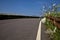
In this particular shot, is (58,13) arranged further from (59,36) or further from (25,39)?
(59,36)

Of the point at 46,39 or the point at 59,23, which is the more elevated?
the point at 59,23

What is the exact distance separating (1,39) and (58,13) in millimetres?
5260

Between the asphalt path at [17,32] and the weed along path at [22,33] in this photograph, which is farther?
the asphalt path at [17,32]

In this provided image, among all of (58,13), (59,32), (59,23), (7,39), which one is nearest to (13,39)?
(7,39)

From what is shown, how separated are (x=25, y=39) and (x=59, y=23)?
3.49 m

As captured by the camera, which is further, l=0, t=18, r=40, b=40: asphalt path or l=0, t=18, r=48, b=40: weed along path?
l=0, t=18, r=40, b=40: asphalt path

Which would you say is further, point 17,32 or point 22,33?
point 17,32

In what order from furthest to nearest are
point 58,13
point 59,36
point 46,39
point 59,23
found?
1. point 58,13
2. point 46,39
3. point 59,36
4. point 59,23

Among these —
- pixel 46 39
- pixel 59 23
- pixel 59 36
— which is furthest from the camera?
pixel 46 39

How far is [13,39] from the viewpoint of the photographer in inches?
456

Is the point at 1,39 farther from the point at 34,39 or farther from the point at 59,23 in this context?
the point at 59,23

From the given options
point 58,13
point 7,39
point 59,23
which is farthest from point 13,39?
point 58,13

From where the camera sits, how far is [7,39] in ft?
37.7

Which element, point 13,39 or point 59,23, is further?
point 13,39
